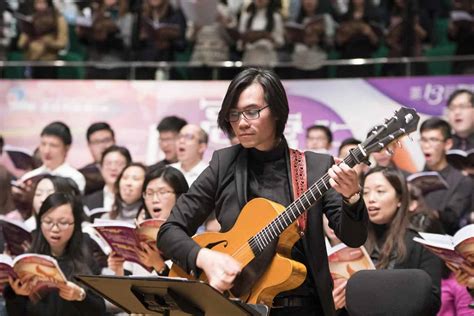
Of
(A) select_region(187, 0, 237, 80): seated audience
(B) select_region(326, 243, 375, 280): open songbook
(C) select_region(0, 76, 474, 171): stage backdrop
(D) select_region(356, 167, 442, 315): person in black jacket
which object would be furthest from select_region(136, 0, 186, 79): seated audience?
(B) select_region(326, 243, 375, 280): open songbook

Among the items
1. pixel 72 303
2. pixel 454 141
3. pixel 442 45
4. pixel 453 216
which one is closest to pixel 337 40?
pixel 442 45

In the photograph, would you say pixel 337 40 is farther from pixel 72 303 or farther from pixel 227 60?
pixel 72 303

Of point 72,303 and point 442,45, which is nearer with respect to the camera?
point 72,303

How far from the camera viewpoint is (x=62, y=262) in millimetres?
6594

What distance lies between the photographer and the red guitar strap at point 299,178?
13.1ft

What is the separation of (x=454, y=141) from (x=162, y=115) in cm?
234

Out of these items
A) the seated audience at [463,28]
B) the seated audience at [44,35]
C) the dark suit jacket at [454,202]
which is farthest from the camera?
the seated audience at [44,35]

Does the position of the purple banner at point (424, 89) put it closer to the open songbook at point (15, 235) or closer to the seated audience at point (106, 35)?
the seated audience at point (106, 35)

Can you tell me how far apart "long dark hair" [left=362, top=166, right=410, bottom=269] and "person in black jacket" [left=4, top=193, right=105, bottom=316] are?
5.54ft

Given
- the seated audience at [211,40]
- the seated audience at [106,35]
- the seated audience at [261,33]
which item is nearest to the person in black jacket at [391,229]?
the seated audience at [261,33]

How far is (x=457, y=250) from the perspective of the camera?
5.27 m

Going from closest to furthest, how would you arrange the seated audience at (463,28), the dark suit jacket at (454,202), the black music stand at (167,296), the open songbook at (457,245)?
the black music stand at (167,296) < the open songbook at (457,245) < the dark suit jacket at (454,202) < the seated audience at (463,28)

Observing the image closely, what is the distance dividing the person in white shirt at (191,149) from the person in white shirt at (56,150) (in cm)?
83

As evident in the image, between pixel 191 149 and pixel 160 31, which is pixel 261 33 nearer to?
pixel 160 31
